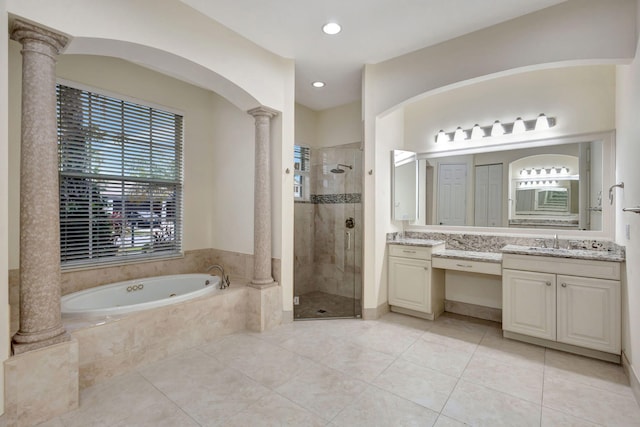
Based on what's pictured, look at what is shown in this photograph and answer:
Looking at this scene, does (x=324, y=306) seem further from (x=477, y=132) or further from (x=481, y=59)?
(x=481, y=59)

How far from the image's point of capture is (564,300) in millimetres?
2584

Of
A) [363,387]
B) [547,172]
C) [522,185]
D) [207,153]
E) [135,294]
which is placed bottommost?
[363,387]

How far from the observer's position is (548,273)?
2.66 m

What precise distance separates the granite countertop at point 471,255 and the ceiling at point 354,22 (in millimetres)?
2150

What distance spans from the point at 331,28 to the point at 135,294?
3.26 m

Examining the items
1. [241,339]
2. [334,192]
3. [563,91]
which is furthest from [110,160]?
[563,91]

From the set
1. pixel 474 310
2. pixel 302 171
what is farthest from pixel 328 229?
pixel 474 310

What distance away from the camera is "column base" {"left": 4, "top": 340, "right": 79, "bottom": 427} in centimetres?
167

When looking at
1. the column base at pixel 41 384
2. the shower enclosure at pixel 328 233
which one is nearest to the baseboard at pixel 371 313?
the shower enclosure at pixel 328 233

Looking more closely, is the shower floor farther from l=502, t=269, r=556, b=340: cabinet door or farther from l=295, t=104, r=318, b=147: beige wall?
l=295, t=104, r=318, b=147: beige wall

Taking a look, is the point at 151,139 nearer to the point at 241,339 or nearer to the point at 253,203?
the point at 253,203

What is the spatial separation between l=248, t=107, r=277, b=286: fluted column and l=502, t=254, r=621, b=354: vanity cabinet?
2360mm

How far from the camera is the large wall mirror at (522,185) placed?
295cm

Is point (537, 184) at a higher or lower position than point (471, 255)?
higher
